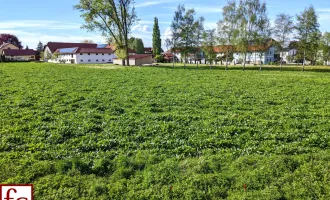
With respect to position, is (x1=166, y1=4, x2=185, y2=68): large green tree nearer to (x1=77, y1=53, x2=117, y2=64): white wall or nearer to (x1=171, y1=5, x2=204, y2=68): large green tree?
(x1=171, y1=5, x2=204, y2=68): large green tree

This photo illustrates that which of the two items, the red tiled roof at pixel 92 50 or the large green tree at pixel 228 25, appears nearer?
the large green tree at pixel 228 25

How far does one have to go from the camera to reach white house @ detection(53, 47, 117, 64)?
71562 mm

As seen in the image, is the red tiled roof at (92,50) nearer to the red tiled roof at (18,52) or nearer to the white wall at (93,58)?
the white wall at (93,58)

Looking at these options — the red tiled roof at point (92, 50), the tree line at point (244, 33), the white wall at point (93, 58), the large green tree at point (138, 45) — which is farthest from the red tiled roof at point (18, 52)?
the tree line at point (244, 33)

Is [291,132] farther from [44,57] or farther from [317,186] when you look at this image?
[44,57]

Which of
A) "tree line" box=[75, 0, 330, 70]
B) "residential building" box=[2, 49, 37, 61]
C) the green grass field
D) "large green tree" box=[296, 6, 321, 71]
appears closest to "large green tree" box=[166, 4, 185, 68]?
"tree line" box=[75, 0, 330, 70]

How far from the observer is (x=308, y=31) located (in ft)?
132

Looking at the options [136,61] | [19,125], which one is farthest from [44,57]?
[19,125]

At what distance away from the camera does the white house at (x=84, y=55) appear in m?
71.6

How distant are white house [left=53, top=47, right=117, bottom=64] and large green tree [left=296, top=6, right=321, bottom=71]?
180ft

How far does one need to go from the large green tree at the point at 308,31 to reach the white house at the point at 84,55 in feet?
180

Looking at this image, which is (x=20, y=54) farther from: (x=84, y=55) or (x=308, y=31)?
(x=308, y=31)

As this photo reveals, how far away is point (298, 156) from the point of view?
5844 mm

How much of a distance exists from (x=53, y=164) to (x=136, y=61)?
5847cm
